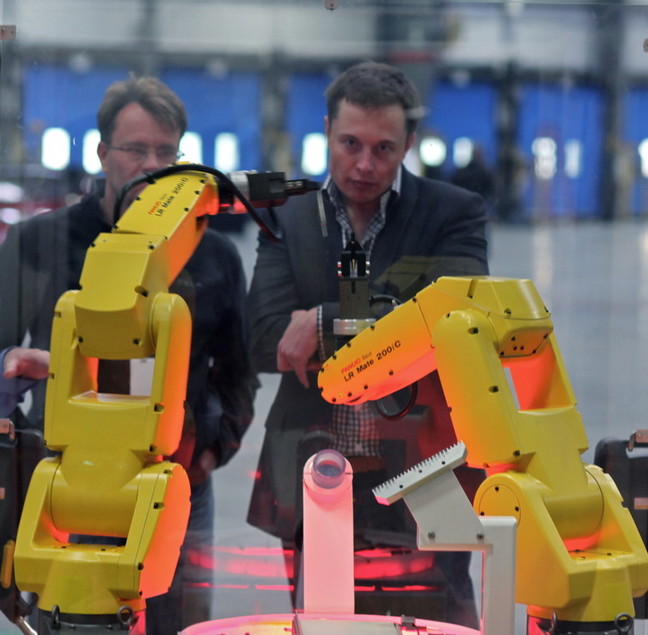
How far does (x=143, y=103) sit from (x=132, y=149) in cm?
14

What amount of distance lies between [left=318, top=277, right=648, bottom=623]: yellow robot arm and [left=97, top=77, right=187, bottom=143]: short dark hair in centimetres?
108

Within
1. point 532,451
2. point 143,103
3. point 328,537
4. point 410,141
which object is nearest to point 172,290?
point 143,103

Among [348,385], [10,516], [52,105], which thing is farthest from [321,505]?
[52,105]

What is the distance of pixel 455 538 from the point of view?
6.24ft

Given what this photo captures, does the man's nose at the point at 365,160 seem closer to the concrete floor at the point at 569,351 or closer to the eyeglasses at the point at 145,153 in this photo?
the concrete floor at the point at 569,351

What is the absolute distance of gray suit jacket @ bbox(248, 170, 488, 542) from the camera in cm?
294

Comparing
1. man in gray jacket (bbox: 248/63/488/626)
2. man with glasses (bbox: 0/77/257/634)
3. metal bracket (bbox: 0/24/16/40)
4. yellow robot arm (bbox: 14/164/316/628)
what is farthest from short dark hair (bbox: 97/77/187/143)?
yellow robot arm (bbox: 14/164/316/628)

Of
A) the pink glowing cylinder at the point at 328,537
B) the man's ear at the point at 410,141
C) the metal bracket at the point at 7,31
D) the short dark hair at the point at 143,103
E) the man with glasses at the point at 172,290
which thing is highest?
the metal bracket at the point at 7,31

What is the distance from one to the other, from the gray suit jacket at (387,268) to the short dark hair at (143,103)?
398 mm

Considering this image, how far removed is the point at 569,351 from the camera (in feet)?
11.3

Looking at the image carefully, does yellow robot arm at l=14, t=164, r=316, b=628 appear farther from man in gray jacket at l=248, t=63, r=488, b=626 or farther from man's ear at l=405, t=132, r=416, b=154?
man's ear at l=405, t=132, r=416, b=154

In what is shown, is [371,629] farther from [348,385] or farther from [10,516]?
[10,516]

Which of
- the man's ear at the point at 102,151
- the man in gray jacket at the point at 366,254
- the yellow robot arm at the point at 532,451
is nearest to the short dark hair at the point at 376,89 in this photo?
the man in gray jacket at the point at 366,254

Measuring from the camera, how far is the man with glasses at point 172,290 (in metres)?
2.92
